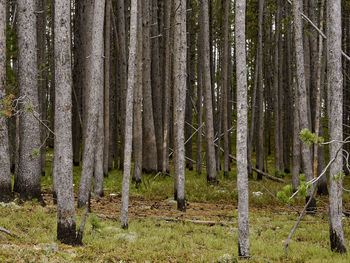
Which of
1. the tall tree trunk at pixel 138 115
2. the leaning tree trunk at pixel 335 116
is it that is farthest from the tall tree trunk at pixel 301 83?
→ the tall tree trunk at pixel 138 115

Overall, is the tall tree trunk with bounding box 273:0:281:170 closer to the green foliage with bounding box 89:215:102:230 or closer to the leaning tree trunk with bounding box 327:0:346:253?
the leaning tree trunk with bounding box 327:0:346:253

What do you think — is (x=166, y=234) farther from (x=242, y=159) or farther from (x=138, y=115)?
(x=138, y=115)

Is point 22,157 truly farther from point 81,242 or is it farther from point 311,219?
point 311,219

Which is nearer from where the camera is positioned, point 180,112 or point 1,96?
point 1,96

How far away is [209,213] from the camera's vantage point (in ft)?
38.3

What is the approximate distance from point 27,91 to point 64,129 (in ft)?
14.7

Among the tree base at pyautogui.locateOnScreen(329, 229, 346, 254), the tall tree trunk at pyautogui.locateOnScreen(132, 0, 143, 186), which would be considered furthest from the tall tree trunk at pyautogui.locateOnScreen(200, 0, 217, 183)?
the tree base at pyautogui.locateOnScreen(329, 229, 346, 254)

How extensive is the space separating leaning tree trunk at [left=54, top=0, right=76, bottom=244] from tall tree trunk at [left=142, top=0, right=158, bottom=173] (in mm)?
11133

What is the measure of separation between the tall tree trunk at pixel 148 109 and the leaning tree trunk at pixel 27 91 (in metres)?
7.71

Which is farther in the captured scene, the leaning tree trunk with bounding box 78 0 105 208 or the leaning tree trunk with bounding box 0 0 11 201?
the leaning tree trunk with bounding box 0 0 11 201

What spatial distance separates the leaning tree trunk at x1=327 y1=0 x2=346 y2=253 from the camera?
23.9 ft

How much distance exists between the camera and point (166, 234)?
838 cm

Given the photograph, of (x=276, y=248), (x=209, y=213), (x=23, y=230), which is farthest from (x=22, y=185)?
(x=276, y=248)

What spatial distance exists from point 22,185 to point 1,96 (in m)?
2.54
